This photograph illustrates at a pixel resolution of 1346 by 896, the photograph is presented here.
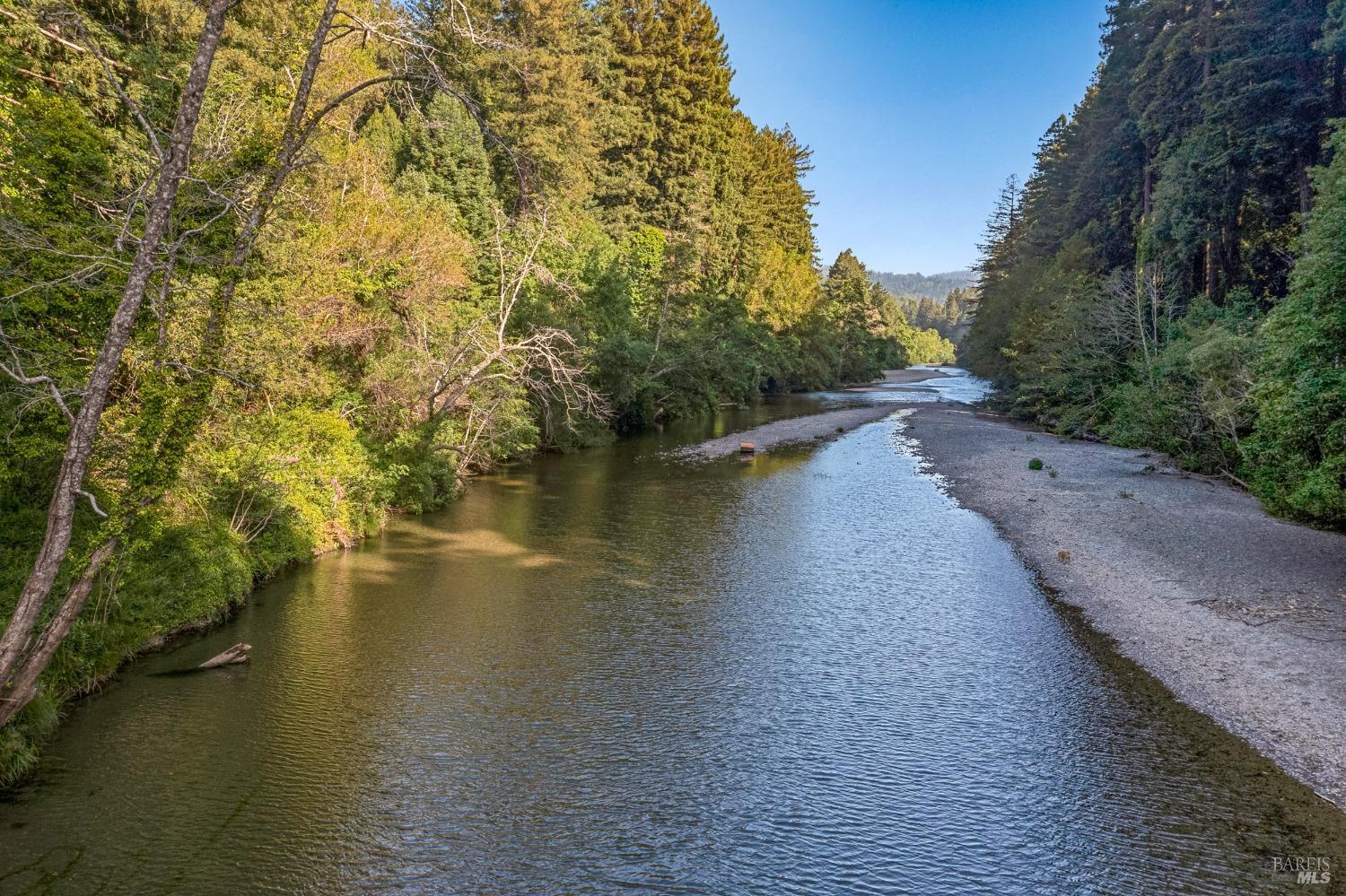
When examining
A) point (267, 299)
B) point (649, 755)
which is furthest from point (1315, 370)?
point (267, 299)

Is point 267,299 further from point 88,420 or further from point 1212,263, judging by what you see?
point 1212,263

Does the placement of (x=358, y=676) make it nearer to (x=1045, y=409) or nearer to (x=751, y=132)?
(x=1045, y=409)

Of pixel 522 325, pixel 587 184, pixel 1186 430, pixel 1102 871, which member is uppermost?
pixel 587 184

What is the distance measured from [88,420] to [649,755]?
7190 mm

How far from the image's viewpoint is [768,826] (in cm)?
806

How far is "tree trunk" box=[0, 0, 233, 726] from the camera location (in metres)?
7.38

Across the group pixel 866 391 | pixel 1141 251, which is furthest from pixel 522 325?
pixel 866 391

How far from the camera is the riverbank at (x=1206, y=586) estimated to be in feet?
33.3

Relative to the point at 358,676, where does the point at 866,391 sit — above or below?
above

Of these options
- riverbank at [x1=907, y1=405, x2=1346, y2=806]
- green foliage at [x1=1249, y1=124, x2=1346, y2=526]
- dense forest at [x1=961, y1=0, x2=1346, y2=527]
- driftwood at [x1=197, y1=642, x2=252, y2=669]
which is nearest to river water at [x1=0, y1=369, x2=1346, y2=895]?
driftwood at [x1=197, y1=642, x2=252, y2=669]

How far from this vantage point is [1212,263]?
3703 centimetres

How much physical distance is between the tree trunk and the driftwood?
338 cm

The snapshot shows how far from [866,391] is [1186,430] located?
171ft

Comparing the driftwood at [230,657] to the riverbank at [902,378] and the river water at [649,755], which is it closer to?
the river water at [649,755]
